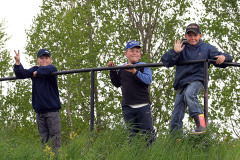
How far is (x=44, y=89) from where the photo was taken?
18.0 feet

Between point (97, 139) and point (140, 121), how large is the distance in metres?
0.91

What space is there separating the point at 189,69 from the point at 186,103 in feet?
1.24

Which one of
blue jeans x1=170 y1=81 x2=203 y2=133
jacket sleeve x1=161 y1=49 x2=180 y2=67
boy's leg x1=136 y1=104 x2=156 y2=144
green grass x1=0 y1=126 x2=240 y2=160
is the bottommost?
green grass x1=0 y1=126 x2=240 y2=160

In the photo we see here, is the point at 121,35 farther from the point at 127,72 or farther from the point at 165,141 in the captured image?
the point at 165,141

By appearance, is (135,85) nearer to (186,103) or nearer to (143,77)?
(143,77)

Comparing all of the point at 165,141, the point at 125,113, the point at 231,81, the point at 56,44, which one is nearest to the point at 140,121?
the point at 125,113

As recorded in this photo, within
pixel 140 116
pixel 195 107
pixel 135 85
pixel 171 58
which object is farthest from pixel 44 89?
pixel 195 107

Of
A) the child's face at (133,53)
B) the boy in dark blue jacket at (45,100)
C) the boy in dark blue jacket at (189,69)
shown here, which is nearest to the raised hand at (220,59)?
the boy in dark blue jacket at (189,69)

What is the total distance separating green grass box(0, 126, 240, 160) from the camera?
12.3 ft

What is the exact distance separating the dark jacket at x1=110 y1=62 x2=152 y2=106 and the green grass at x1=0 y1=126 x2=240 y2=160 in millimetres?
802

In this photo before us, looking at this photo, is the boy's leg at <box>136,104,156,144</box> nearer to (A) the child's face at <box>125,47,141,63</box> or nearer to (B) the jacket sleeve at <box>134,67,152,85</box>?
Result: (B) the jacket sleeve at <box>134,67,152,85</box>

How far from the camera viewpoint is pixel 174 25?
17656 millimetres

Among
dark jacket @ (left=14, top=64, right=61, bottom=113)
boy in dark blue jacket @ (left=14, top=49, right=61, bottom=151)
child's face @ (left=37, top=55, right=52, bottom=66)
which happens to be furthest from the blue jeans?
child's face @ (left=37, top=55, right=52, bottom=66)

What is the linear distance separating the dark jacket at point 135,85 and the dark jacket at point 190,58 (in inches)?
19.3
